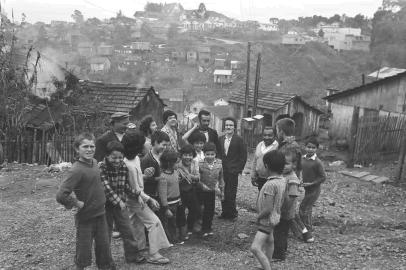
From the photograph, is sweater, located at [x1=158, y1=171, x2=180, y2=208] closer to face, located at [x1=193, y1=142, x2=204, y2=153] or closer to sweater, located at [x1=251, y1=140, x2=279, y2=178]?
face, located at [x1=193, y1=142, x2=204, y2=153]

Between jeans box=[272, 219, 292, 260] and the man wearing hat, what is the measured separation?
2412mm

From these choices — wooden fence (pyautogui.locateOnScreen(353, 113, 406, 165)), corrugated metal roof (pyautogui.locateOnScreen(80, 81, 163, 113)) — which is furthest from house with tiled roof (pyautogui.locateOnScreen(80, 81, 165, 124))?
wooden fence (pyautogui.locateOnScreen(353, 113, 406, 165))

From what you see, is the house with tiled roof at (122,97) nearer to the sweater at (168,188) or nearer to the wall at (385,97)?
the wall at (385,97)

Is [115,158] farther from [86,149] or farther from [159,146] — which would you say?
[159,146]

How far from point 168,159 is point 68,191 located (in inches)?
57.6

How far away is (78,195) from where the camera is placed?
416 cm

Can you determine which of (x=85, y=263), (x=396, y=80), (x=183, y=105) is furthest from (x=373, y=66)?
(x=85, y=263)

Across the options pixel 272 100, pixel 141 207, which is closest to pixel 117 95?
pixel 272 100

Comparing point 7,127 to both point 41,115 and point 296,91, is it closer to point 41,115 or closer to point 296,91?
point 41,115

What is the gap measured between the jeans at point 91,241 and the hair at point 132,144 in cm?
76

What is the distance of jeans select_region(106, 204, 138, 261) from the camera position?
4680 millimetres

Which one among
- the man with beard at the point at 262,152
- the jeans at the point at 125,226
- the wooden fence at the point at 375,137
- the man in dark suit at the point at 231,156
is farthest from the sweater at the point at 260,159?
the wooden fence at the point at 375,137

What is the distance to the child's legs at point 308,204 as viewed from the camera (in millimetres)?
5891

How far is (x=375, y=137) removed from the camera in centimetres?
1290
